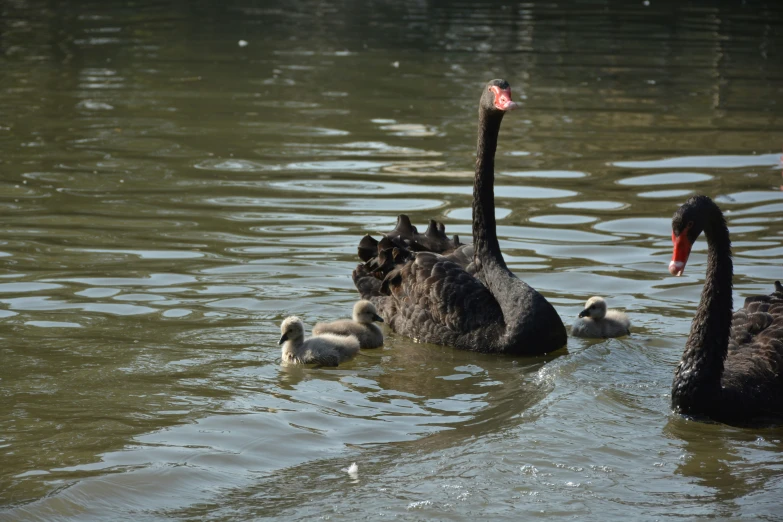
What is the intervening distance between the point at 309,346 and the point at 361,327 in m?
0.54

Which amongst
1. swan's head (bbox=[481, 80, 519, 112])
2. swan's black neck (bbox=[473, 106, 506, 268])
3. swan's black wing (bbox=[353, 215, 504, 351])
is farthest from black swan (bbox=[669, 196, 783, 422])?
swan's black neck (bbox=[473, 106, 506, 268])

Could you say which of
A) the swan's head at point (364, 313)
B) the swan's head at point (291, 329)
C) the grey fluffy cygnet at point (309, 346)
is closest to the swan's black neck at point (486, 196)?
the swan's head at point (364, 313)

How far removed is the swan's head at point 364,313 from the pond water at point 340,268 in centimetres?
23

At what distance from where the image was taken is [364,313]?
6875mm

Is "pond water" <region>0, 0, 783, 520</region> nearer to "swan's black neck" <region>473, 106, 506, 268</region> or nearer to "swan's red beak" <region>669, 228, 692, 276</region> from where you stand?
"swan's black neck" <region>473, 106, 506, 268</region>

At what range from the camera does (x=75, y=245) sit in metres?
8.67

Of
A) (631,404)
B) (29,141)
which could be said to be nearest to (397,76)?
(29,141)

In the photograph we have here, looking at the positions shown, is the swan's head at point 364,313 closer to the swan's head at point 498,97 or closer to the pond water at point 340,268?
the pond water at point 340,268

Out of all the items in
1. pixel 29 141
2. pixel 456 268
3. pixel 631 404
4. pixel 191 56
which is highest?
pixel 191 56

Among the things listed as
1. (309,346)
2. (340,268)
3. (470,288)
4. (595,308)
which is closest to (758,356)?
(595,308)

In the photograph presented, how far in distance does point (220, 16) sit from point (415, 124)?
36.3 ft

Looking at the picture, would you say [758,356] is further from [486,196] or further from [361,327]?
[361,327]

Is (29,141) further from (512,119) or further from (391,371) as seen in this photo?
(391,371)

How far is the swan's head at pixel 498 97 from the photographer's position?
6714 millimetres
